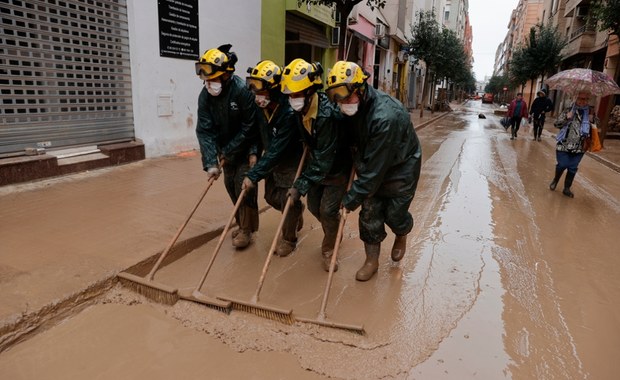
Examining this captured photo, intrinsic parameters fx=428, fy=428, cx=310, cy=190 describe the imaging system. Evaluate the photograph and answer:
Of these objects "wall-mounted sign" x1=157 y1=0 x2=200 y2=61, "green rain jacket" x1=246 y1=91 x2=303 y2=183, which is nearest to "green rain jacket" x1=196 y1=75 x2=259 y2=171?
"green rain jacket" x1=246 y1=91 x2=303 y2=183

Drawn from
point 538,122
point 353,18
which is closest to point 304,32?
point 353,18

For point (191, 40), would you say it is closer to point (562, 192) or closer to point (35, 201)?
Answer: point (35, 201)

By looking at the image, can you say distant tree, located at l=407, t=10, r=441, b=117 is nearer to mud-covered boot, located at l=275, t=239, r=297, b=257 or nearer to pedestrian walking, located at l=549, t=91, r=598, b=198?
pedestrian walking, located at l=549, t=91, r=598, b=198

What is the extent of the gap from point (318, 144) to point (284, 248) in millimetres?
1236

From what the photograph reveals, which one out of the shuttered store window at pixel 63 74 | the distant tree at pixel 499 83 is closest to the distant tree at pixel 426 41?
the shuttered store window at pixel 63 74

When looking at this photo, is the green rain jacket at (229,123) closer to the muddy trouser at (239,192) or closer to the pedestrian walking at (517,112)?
the muddy trouser at (239,192)

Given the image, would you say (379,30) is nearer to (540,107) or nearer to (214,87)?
(540,107)

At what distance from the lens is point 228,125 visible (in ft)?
12.6

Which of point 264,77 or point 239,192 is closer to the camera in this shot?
point 264,77

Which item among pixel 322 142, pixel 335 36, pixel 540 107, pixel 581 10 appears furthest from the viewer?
pixel 581 10

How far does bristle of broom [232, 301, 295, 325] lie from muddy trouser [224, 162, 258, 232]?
1.33 m

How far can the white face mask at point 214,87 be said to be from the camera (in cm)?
358

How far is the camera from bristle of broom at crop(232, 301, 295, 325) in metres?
2.75

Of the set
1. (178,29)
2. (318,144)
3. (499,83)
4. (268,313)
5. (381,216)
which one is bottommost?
(268,313)
